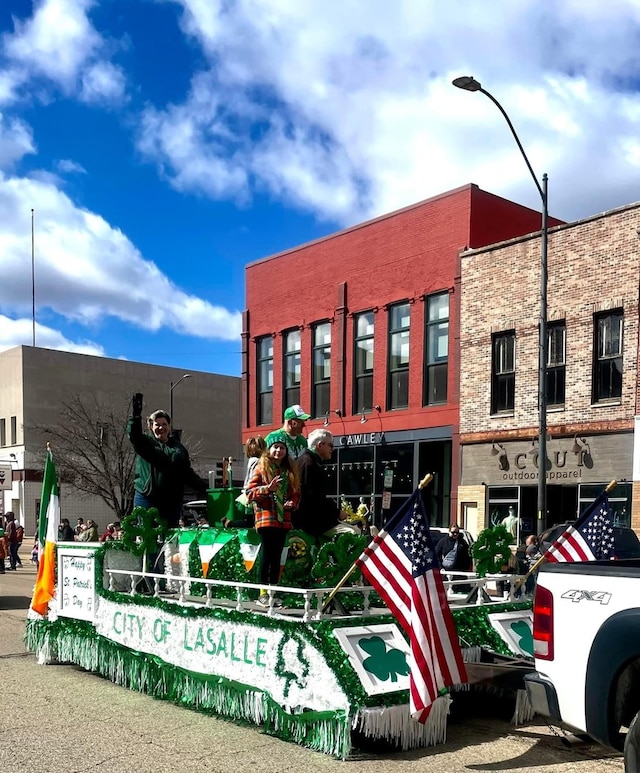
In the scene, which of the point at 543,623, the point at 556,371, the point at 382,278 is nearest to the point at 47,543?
the point at 543,623

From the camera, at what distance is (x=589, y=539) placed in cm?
631

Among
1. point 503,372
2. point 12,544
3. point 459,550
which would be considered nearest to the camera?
point 459,550

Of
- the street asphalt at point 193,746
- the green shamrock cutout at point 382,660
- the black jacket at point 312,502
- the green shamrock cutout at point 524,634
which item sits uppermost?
the black jacket at point 312,502

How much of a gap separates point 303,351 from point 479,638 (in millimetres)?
19727

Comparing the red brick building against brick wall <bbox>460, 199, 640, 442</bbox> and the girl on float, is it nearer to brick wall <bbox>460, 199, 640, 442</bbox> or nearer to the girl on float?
brick wall <bbox>460, 199, 640, 442</bbox>

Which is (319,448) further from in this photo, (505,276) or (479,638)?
(505,276)

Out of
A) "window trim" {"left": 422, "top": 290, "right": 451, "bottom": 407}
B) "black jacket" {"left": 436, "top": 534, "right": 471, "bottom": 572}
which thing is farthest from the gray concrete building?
"black jacket" {"left": 436, "top": 534, "right": 471, "bottom": 572}

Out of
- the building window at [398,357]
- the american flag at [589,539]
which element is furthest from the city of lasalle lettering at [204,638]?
the building window at [398,357]

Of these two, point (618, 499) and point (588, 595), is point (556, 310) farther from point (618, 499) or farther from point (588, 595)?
point (588, 595)

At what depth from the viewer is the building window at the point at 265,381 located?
2717cm

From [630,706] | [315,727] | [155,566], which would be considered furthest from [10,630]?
[630,706]

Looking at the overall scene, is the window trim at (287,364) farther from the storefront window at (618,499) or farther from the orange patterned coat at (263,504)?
the orange patterned coat at (263,504)

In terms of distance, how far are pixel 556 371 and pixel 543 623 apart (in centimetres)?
1565

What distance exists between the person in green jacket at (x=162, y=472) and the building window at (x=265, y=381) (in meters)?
19.1
